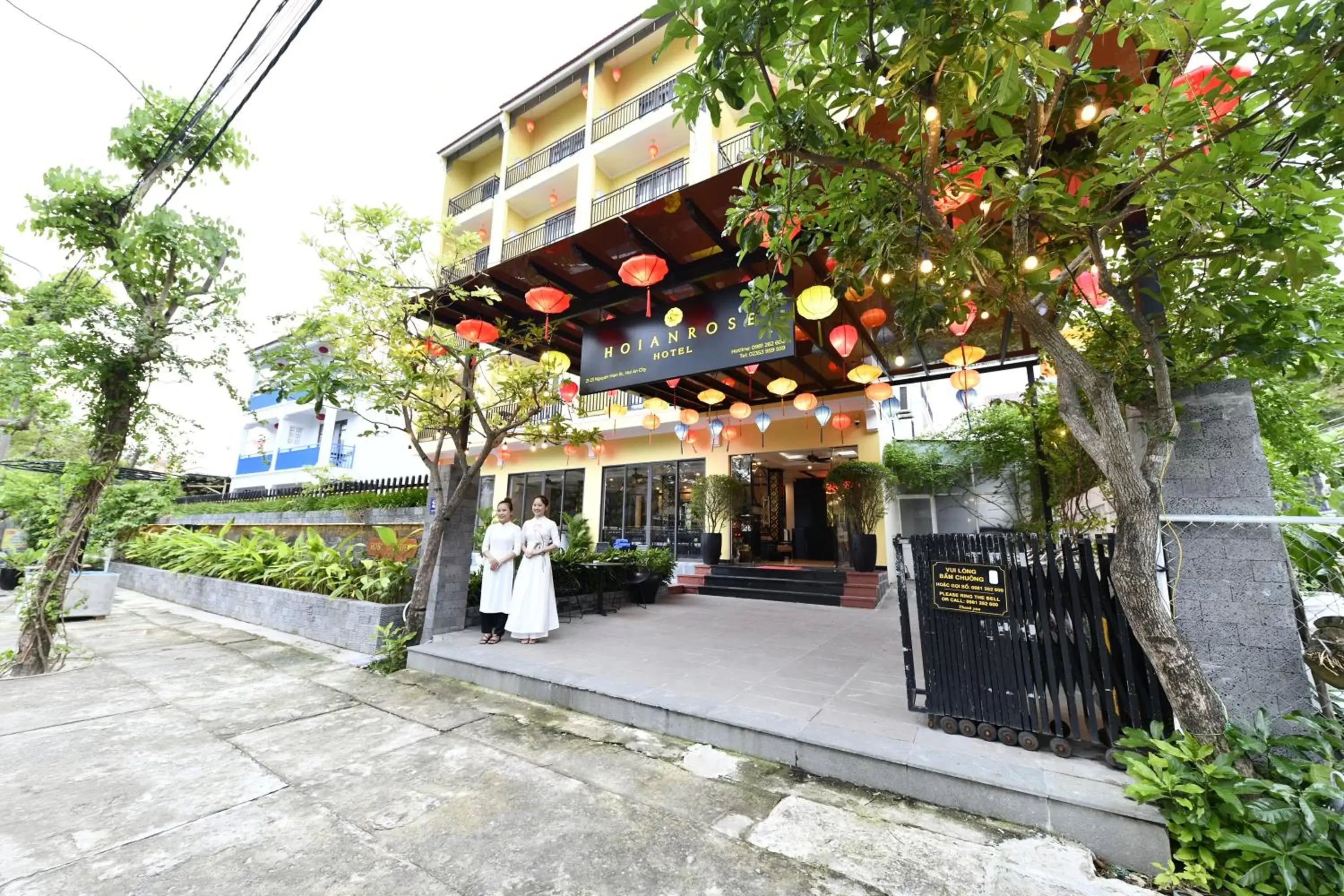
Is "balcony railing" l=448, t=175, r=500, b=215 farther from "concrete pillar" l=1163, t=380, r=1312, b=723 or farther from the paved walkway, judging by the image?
"concrete pillar" l=1163, t=380, r=1312, b=723

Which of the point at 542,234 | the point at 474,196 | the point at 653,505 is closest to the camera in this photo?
the point at 653,505

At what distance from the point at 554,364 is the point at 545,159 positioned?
12363 mm

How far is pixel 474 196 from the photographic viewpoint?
655 inches

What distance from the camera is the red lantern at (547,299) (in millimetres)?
5648

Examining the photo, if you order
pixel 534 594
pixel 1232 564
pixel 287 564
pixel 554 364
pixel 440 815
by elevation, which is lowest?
pixel 440 815

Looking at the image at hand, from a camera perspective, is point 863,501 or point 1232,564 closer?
point 1232,564

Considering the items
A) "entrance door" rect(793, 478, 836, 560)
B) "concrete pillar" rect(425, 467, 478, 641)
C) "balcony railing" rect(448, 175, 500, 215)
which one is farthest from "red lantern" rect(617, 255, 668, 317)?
"balcony railing" rect(448, 175, 500, 215)

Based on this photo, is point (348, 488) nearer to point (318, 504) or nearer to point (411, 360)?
point (318, 504)

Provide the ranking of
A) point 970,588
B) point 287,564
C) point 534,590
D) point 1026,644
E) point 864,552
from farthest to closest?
1. point 864,552
2. point 287,564
3. point 534,590
4. point 970,588
5. point 1026,644

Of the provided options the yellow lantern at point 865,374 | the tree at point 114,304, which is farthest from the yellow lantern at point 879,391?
the tree at point 114,304

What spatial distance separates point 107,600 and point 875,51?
12115 mm

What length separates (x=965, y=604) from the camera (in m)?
3.05

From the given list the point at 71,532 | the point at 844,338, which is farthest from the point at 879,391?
the point at 71,532

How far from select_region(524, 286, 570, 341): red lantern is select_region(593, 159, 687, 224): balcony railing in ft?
25.6
